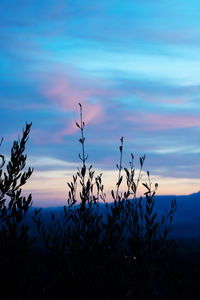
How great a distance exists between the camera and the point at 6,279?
7535 mm

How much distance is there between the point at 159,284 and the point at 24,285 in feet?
8.98

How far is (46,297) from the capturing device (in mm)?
8156

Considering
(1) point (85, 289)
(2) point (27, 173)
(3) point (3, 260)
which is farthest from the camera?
(2) point (27, 173)

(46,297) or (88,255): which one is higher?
(88,255)

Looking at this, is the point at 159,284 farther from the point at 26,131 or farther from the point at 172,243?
the point at 26,131

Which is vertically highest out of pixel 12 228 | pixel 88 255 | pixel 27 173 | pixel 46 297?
pixel 27 173

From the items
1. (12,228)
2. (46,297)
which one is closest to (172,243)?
(46,297)

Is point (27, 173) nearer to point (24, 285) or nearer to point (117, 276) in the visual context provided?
point (24, 285)

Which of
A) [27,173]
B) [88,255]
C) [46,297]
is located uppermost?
[27,173]

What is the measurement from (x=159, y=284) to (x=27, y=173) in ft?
11.7

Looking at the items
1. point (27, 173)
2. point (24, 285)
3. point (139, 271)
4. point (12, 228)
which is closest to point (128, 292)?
point (139, 271)

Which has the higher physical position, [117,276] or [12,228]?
[12,228]

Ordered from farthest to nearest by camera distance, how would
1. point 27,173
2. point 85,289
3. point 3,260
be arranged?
point 27,173
point 85,289
point 3,260

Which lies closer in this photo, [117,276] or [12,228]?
[12,228]
